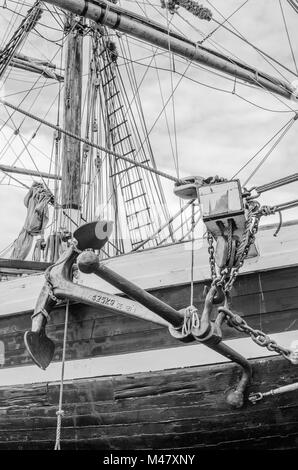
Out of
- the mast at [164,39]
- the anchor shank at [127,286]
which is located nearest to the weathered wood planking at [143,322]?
the anchor shank at [127,286]

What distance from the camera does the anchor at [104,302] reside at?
313cm

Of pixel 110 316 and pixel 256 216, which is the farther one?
pixel 110 316

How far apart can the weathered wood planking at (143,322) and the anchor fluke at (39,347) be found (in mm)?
629

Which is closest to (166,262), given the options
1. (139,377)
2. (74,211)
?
(139,377)

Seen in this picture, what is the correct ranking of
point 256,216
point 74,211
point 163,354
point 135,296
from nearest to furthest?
point 135,296
point 256,216
point 163,354
point 74,211

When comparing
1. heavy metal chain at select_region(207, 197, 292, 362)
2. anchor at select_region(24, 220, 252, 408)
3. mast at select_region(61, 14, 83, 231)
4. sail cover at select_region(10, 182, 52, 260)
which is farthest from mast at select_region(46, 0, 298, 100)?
anchor at select_region(24, 220, 252, 408)

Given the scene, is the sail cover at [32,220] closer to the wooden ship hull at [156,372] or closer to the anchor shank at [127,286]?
the wooden ship hull at [156,372]

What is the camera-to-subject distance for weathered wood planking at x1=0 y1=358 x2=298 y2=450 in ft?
12.9

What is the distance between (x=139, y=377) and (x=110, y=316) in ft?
1.70

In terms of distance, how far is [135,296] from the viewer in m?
3.19

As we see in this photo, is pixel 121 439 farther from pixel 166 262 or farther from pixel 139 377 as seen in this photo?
pixel 166 262

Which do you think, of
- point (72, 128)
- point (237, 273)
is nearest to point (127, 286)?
point (237, 273)

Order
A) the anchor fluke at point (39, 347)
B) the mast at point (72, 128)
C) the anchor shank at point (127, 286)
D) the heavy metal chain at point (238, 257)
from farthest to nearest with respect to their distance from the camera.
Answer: the mast at point (72, 128) < the anchor fluke at point (39, 347) < the heavy metal chain at point (238, 257) < the anchor shank at point (127, 286)
